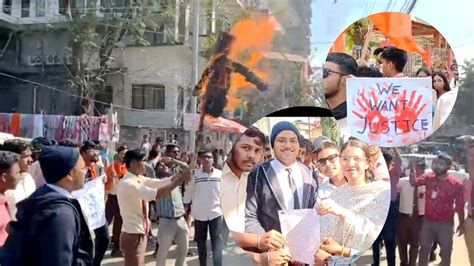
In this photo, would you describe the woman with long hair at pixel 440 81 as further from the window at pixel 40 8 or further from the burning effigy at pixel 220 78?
the window at pixel 40 8

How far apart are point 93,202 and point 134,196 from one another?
0.21 metres

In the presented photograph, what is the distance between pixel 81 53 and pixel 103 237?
0.84 metres

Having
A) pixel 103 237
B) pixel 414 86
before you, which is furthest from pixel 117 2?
pixel 414 86

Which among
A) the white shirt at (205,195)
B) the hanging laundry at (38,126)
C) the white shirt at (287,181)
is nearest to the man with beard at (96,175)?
the hanging laundry at (38,126)

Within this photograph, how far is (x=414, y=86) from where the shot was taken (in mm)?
1854

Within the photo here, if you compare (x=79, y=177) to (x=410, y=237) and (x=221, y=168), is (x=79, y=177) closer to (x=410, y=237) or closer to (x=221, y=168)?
(x=221, y=168)

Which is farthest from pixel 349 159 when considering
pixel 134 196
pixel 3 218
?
pixel 3 218

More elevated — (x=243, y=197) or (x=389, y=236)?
(x=243, y=197)

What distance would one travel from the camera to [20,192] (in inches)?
90.7

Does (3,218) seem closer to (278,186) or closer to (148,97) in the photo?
(148,97)

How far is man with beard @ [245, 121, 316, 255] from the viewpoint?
186 centimetres

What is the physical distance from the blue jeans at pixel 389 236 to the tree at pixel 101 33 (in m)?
1.20

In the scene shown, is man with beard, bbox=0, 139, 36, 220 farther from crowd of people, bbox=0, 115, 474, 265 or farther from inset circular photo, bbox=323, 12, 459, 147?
inset circular photo, bbox=323, 12, 459, 147

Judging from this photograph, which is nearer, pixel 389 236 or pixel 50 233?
pixel 50 233
